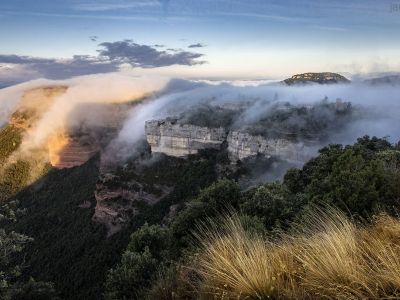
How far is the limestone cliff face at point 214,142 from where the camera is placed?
77312mm

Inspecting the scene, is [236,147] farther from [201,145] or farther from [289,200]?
[289,200]

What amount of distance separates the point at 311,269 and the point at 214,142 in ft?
304

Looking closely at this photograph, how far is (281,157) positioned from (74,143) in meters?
97.9

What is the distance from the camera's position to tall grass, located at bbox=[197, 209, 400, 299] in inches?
203

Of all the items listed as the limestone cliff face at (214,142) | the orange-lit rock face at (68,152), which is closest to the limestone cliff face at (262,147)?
the limestone cliff face at (214,142)

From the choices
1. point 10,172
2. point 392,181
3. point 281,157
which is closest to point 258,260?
point 392,181

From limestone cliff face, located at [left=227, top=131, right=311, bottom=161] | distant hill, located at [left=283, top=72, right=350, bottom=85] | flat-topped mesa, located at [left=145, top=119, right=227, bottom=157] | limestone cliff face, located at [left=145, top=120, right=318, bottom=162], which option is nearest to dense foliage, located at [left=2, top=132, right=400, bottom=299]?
limestone cliff face, located at [left=227, top=131, right=311, bottom=161]

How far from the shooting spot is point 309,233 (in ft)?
23.8

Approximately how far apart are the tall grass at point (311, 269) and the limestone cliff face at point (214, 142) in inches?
2648

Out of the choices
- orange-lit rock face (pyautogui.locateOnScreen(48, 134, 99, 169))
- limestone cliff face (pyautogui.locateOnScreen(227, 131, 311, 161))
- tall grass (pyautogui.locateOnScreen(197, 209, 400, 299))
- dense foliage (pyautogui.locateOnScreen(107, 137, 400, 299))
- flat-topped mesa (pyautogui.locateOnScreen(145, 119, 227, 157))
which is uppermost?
tall grass (pyautogui.locateOnScreen(197, 209, 400, 299))

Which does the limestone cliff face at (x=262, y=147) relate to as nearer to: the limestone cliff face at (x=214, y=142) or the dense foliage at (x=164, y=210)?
the limestone cliff face at (x=214, y=142)

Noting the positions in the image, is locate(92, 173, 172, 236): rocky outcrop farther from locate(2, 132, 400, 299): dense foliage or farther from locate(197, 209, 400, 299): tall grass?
locate(197, 209, 400, 299): tall grass

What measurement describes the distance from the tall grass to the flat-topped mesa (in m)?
89.8

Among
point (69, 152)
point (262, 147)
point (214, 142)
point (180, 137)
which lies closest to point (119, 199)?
point (180, 137)
